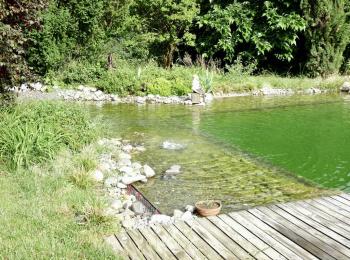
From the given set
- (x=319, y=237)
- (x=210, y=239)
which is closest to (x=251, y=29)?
(x=319, y=237)

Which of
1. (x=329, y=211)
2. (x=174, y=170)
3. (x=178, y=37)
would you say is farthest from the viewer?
(x=178, y=37)

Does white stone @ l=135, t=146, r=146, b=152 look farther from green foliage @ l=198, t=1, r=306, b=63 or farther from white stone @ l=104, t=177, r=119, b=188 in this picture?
green foliage @ l=198, t=1, r=306, b=63

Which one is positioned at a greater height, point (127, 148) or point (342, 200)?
point (342, 200)

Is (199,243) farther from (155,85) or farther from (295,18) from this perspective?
(295,18)

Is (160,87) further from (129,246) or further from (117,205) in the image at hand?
(129,246)

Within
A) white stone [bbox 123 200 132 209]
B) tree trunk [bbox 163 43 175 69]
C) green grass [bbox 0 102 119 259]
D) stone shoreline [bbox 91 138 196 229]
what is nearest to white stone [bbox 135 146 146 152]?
stone shoreline [bbox 91 138 196 229]

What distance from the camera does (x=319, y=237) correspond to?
4.62 meters

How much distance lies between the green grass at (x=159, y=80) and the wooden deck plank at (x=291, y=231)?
9.88m

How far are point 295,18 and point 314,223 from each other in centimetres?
1469

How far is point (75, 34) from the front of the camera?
52.5ft

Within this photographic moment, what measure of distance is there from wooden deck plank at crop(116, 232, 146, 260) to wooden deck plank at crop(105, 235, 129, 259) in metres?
0.04

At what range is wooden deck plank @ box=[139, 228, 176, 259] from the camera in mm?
4234

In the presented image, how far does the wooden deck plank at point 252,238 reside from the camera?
427 centimetres

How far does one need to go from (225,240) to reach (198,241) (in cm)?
29
